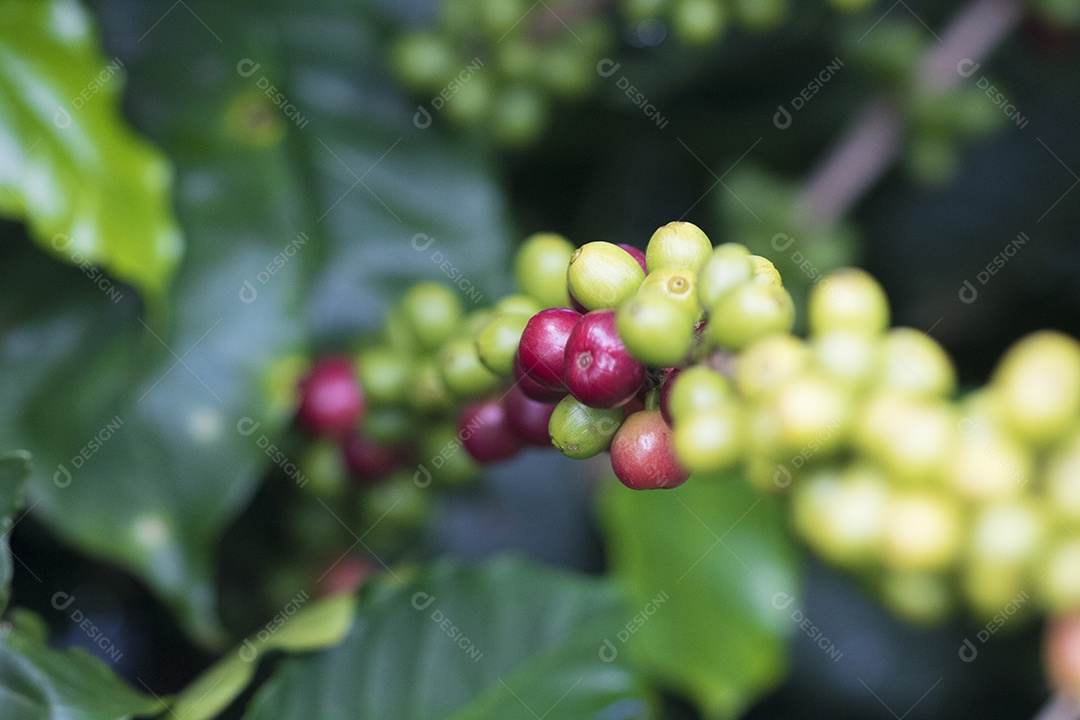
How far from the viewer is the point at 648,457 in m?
0.57

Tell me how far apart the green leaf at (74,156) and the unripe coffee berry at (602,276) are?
25.8 inches

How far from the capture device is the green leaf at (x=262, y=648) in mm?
853

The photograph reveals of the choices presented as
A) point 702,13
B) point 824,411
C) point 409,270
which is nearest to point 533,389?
point 824,411

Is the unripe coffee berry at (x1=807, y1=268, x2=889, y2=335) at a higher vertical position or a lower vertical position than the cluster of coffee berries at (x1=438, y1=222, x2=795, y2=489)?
higher

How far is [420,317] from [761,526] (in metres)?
0.69

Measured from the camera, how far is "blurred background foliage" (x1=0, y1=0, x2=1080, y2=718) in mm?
1058

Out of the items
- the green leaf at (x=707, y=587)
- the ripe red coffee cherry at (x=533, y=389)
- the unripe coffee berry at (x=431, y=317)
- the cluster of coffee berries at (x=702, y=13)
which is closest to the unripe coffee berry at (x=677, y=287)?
the ripe red coffee cherry at (x=533, y=389)

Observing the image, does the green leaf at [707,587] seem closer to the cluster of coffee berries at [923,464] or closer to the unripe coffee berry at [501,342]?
the unripe coffee berry at [501,342]

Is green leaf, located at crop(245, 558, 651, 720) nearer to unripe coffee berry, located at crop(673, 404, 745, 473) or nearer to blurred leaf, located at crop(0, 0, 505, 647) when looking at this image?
blurred leaf, located at crop(0, 0, 505, 647)

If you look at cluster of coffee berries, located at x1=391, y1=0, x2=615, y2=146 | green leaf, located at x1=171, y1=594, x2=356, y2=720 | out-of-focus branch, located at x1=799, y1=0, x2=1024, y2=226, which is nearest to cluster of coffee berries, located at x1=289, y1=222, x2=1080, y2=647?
green leaf, located at x1=171, y1=594, x2=356, y2=720

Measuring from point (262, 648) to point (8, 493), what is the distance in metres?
0.27

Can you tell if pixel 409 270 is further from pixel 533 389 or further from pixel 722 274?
pixel 722 274

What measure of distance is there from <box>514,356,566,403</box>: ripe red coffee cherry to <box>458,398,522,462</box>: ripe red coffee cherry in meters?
0.10

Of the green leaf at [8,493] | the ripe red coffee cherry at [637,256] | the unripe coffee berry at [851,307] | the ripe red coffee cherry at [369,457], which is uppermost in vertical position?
the unripe coffee berry at [851,307]
